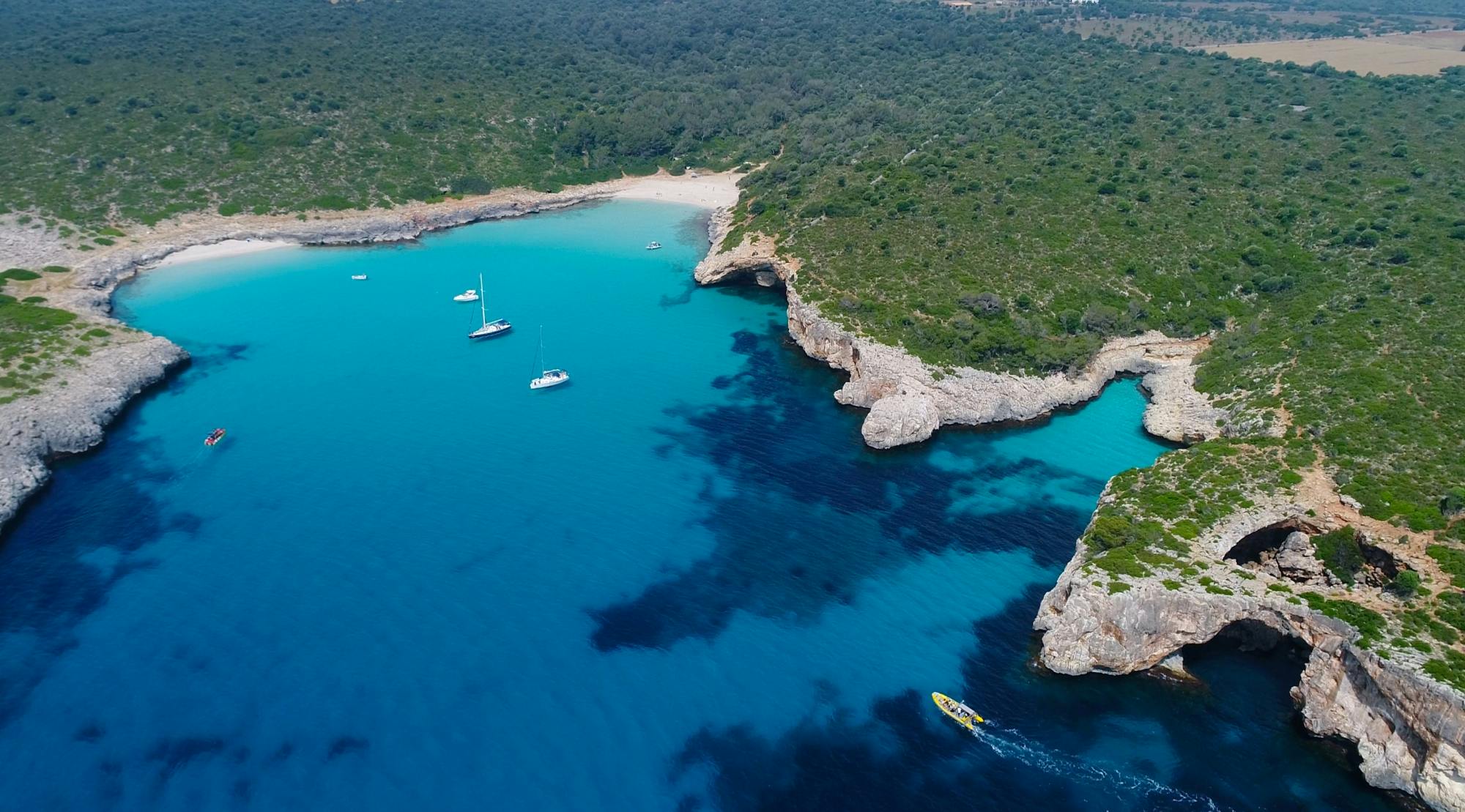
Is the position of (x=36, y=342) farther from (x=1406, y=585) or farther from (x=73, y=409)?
(x=1406, y=585)

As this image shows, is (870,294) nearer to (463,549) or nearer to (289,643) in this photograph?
(463,549)

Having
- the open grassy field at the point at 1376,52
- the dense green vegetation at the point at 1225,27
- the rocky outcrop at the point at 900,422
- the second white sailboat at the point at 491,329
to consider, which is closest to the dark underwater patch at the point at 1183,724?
the rocky outcrop at the point at 900,422

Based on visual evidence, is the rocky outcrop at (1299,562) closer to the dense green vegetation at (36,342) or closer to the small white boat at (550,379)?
the small white boat at (550,379)

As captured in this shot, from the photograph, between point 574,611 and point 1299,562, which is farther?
point 574,611

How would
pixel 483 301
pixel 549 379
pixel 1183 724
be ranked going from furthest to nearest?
1. pixel 483 301
2. pixel 549 379
3. pixel 1183 724

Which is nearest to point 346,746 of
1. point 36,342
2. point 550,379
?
point 550,379

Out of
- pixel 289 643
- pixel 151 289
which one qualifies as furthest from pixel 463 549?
pixel 151 289

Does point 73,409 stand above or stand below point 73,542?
above
